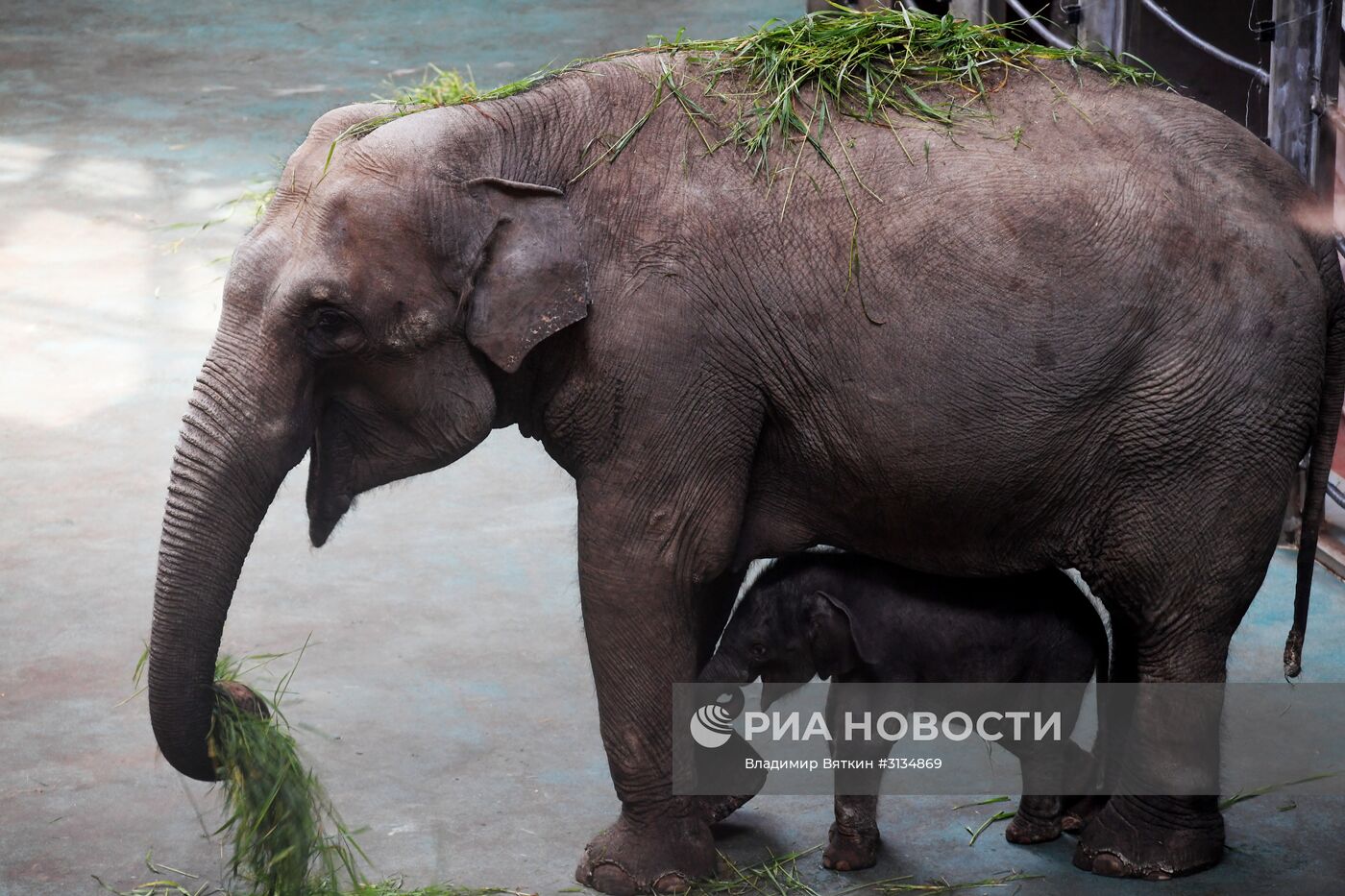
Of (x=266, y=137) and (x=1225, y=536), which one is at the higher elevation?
(x=1225, y=536)

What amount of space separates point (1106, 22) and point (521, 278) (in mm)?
3801

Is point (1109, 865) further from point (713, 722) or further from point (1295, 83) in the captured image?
point (1295, 83)

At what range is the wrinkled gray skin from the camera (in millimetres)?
3969

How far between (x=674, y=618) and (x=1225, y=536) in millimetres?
1269

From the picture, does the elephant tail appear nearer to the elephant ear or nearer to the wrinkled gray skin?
the wrinkled gray skin

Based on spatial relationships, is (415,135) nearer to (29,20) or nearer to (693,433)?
(693,433)

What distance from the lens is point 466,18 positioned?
15.4 m

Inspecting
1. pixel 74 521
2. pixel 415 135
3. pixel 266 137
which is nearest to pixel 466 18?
pixel 266 137

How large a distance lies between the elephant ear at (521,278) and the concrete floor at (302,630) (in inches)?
54.7

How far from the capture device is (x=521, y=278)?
3.96 m

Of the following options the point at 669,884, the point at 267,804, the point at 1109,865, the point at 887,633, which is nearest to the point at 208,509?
the point at 267,804

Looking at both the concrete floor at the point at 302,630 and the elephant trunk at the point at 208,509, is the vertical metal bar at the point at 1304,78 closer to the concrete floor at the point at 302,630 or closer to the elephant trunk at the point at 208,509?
the concrete floor at the point at 302,630

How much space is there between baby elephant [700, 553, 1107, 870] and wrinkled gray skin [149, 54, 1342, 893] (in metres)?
0.22

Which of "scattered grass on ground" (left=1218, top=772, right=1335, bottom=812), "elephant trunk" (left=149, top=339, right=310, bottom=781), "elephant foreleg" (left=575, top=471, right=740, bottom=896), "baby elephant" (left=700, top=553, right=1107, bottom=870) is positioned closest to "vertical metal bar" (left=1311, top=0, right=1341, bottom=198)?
"scattered grass on ground" (left=1218, top=772, right=1335, bottom=812)
